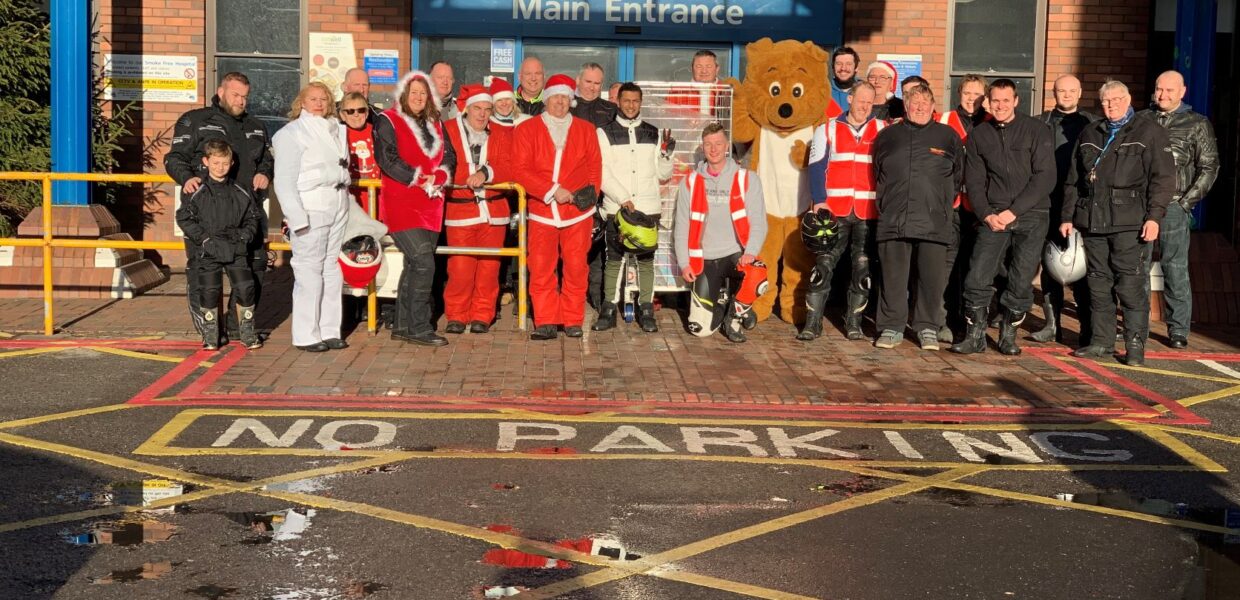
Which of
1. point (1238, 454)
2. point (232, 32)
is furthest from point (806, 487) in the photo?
point (232, 32)

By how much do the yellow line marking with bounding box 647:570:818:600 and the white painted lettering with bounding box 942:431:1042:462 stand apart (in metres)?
2.63

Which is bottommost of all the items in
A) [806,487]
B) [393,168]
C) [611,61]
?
[806,487]

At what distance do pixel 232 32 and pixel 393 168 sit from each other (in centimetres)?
528

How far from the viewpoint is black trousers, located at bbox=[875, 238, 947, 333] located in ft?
38.1

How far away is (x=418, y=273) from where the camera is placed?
11336 mm

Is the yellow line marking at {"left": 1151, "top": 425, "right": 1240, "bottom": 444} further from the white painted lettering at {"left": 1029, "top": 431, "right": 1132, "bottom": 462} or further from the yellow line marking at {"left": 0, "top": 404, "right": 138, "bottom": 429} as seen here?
the yellow line marking at {"left": 0, "top": 404, "right": 138, "bottom": 429}

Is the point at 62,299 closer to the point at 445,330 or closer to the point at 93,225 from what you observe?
the point at 93,225

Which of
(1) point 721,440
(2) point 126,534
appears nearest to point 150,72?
(1) point 721,440

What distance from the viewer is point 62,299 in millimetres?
13289

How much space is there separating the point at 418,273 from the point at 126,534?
514 centimetres

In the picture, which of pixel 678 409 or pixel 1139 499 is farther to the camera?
pixel 678 409

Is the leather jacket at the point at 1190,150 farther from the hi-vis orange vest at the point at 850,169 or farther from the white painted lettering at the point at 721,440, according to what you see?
the white painted lettering at the point at 721,440

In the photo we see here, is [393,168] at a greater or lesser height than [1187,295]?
greater

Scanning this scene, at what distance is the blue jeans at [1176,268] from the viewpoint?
11.8 m
